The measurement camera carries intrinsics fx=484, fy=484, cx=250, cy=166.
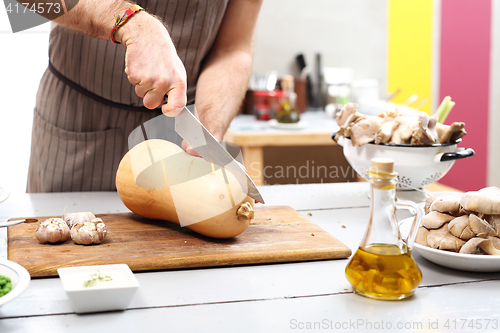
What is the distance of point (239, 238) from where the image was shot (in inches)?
38.5

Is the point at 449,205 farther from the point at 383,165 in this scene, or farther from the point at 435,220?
the point at 383,165

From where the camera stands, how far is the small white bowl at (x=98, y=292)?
66 centimetres

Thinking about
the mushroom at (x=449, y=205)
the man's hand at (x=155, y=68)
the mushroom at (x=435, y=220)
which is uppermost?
the man's hand at (x=155, y=68)

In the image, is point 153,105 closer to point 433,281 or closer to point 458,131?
point 433,281

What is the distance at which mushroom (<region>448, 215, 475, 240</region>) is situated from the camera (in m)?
0.79

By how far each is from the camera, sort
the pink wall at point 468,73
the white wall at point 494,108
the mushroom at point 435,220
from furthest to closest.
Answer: the pink wall at point 468,73 → the white wall at point 494,108 → the mushroom at point 435,220

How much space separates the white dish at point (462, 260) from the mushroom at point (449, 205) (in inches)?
3.1

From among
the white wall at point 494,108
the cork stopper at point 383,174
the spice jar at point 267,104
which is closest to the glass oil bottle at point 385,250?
the cork stopper at point 383,174

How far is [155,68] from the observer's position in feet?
2.96

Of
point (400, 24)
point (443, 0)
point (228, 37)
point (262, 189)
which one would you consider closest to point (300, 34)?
point (400, 24)

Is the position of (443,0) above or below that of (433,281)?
above

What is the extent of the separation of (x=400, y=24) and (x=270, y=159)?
81.0 inches

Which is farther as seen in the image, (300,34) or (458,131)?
(300,34)

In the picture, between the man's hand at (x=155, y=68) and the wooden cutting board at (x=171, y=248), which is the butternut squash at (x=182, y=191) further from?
the man's hand at (x=155, y=68)
